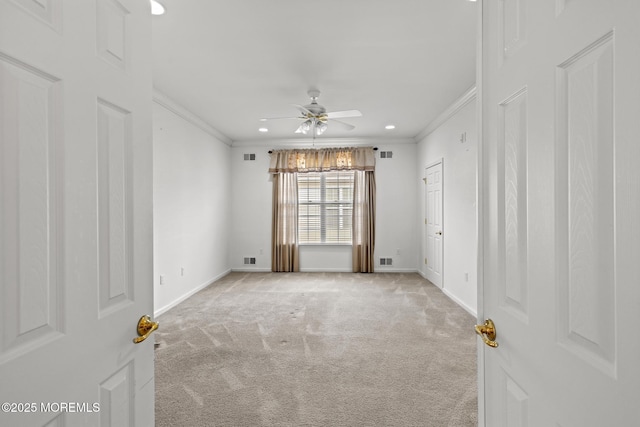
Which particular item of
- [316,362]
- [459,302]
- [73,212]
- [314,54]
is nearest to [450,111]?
[314,54]

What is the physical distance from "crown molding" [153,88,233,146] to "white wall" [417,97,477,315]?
3.72 m

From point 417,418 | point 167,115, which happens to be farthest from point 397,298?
point 167,115

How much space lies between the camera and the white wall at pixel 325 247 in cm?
675

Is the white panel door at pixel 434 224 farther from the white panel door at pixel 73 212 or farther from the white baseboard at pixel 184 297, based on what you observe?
the white panel door at pixel 73 212

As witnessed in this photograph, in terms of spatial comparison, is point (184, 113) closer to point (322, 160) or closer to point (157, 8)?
point (157, 8)

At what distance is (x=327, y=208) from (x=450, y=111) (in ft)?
10.0

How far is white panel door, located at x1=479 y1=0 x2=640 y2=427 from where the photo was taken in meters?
0.57

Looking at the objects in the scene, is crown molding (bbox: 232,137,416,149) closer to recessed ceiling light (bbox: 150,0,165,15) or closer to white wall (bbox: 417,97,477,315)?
white wall (bbox: 417,97,477,315)

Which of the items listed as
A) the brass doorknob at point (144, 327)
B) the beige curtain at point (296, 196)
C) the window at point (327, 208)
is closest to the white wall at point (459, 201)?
the beige curtain at point (296, 196)

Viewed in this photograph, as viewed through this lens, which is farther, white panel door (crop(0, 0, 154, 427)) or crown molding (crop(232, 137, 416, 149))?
crown molding (crop(232, 137, 416, 149))

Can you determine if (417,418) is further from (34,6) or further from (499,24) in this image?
(34,6)

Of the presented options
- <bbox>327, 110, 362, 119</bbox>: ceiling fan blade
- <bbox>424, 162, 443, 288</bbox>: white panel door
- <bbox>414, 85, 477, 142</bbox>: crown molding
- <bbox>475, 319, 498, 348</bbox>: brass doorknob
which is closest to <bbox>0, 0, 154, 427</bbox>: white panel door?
<bbox>475, 319, 498, 348</bbox>: brass doorknob

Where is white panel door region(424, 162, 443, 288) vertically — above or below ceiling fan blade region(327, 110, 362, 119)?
below

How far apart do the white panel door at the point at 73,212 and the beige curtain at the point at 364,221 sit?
5.77 metres
